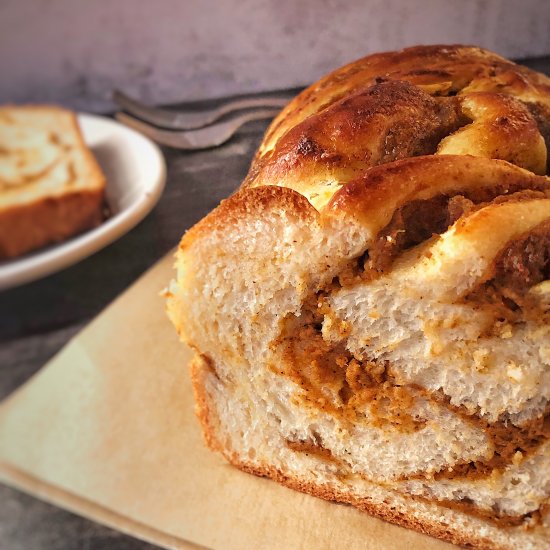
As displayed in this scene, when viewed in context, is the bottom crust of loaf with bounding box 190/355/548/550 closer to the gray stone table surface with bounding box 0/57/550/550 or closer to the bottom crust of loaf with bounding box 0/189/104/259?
the gray stone table surface with bounding box 0/57/550/550

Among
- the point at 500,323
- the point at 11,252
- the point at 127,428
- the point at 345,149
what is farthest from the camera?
the point at 127,428

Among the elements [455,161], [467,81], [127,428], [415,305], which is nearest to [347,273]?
[415,305]

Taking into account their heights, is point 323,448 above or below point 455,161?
below

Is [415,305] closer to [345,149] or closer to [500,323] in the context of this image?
[500,323]

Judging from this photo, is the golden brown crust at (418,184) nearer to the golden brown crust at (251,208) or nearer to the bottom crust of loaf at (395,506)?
the golden brown crust at (251,208)

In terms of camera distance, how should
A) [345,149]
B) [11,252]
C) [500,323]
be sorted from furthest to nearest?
1. [345,149]
2. [500,323]
3. [11,252]

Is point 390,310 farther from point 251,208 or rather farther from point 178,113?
point 178,113

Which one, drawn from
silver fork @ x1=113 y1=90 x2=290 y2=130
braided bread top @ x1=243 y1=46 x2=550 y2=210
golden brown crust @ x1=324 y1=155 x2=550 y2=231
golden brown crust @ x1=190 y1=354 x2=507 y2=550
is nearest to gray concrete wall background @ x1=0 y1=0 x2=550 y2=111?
silver fork @ x1=113 y1=90 x2=290 y2=130
